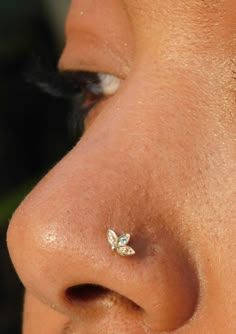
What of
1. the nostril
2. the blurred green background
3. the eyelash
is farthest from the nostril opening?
the blurred green background

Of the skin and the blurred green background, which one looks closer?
the skin

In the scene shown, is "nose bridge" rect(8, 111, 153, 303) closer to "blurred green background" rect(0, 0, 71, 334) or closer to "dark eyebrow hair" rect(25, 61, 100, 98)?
"dark eyebrow hair" rect(25, 61, 100, 98)

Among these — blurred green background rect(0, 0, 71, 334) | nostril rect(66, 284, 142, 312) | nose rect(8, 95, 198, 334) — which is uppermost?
nose rect(8, 95, 198, 334)

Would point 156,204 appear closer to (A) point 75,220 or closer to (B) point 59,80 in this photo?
(A) point 75,220

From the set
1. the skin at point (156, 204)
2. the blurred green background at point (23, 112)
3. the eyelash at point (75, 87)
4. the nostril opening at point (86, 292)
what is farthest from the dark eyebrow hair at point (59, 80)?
the blurred green background at point (23, 112)

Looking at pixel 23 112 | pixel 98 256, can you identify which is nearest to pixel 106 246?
pixel 98 256

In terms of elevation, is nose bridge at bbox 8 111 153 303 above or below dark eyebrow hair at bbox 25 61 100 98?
above

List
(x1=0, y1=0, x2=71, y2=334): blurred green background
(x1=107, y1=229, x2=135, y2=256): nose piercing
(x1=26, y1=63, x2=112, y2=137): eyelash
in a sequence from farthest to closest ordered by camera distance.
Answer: (x1=0, y1=0, x2=71, y2=334): blurred green background
(x1=26, y1=63, x2=112, y2=137): eyelash
(x1=107, y1=229, x2=135, y2=256): nose piercing

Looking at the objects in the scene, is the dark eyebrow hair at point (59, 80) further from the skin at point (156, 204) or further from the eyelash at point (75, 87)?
the skin at point (156, 204)
